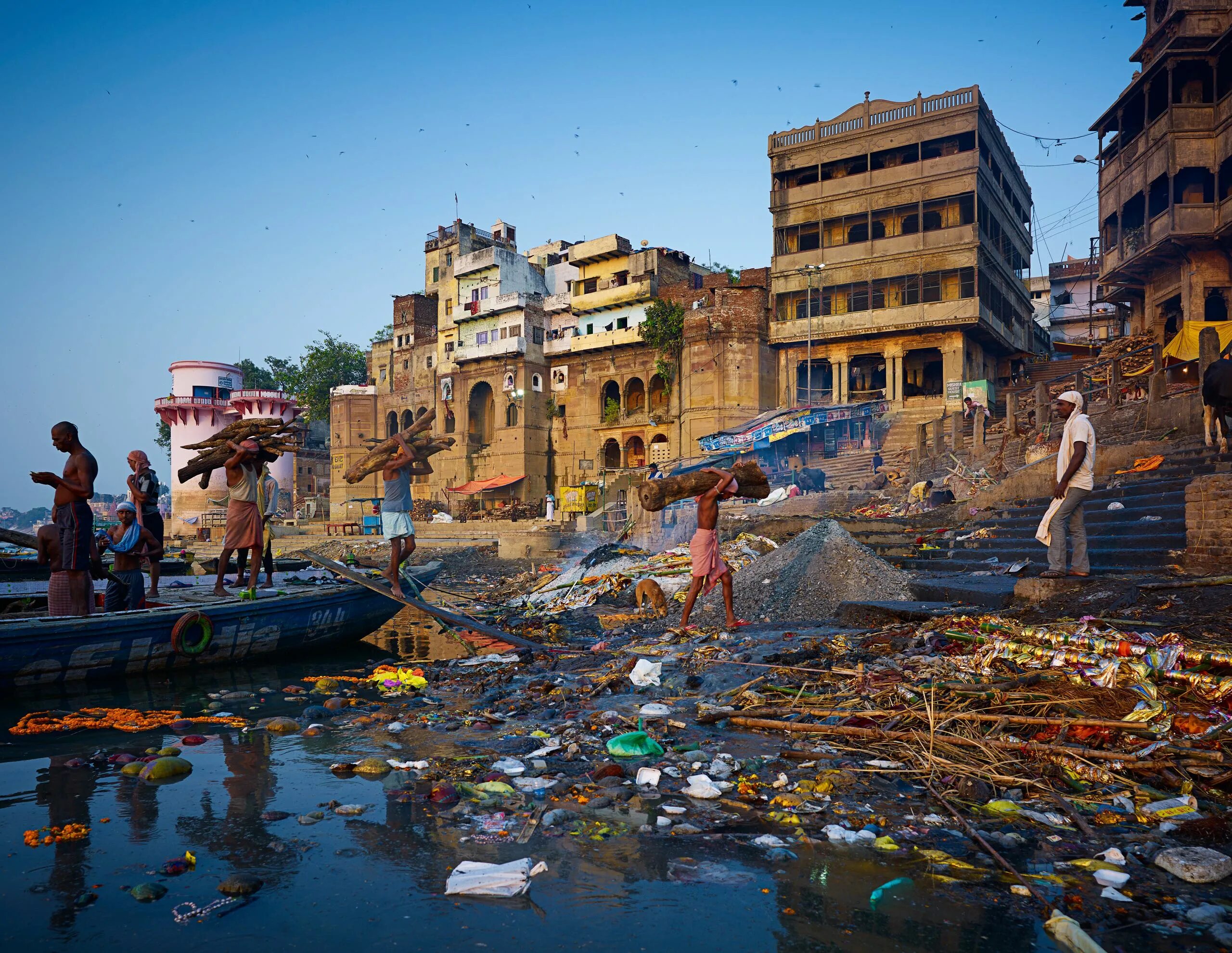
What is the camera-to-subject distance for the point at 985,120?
3158 centimetres

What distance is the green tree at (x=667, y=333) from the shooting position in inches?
1470

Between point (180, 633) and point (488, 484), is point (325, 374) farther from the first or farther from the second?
point (180, 633)

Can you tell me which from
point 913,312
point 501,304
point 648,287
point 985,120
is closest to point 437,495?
point 501,304

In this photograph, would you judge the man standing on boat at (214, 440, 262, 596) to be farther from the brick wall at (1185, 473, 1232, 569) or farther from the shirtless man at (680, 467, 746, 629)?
the brick wall at (1185, 473, 1232, 569)

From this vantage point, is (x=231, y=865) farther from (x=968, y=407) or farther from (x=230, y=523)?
(x=968, y=407)

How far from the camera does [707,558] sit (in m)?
8.77

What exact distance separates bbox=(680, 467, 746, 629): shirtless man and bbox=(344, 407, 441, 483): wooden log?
352 cm

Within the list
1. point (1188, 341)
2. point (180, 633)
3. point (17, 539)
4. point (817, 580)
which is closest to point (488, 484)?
point (1188, 341)

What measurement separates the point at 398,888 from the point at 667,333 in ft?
116

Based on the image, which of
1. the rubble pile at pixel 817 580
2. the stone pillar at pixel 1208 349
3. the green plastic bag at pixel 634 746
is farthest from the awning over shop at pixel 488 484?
the green plastic bag at pixel 634 746

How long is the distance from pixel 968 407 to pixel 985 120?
1252 cm

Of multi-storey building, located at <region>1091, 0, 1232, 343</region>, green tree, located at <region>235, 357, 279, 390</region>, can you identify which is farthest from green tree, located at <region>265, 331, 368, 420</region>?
multi-storey building, located at <region>1091, 0, 1232, 343</region>

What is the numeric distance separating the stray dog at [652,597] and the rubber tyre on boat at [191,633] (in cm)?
552

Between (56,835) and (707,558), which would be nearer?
(56,835)
